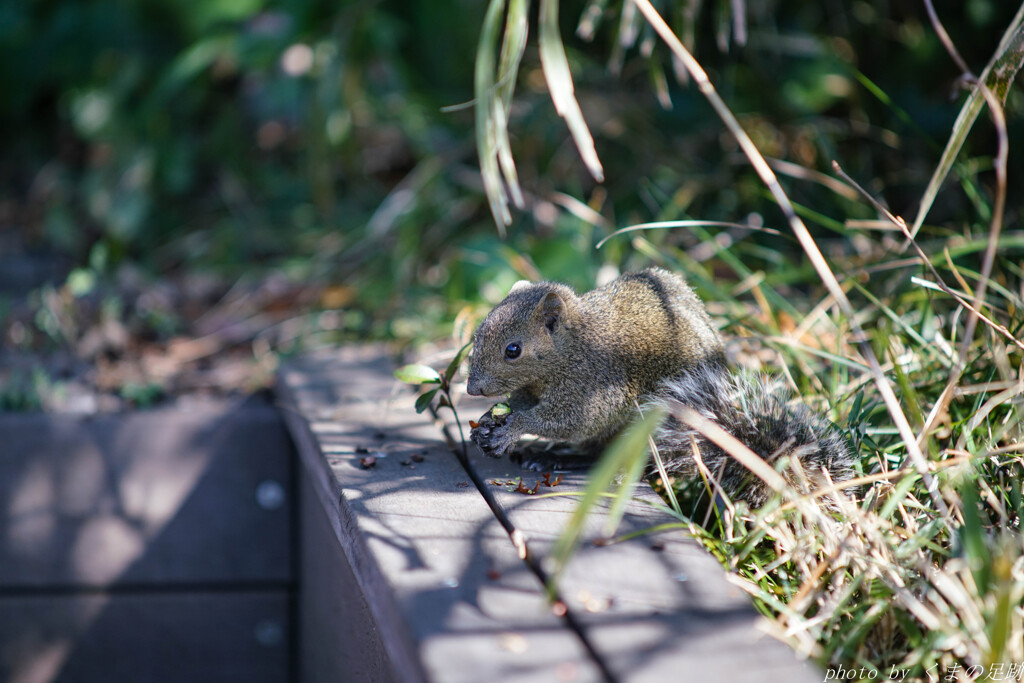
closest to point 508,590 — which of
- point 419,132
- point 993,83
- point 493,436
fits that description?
point 493,436

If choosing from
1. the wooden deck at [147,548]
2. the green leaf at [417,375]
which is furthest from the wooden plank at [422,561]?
the wooden deck at [147,548]

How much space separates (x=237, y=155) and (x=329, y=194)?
4.03ft

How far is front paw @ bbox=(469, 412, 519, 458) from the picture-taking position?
1.79 m

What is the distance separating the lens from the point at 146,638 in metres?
2.60

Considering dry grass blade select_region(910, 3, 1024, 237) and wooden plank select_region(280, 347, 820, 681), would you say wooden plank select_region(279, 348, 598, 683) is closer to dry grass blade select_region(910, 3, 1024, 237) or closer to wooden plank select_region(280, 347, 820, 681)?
wooden plank select_region(280, 347, 820, 681)

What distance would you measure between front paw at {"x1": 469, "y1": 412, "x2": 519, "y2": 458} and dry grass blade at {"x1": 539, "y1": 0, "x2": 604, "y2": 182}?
573 mm

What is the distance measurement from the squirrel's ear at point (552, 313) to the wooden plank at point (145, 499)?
1.18 metres

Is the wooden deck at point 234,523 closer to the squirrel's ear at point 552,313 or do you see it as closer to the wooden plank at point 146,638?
the wooden plank at point 146,638

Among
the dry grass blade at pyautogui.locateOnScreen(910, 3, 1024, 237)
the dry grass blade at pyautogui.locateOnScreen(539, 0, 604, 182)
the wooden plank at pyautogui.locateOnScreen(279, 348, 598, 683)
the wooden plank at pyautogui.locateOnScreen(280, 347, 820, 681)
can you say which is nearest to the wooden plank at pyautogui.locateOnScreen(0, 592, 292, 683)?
the wooden plank at pyautogui.locateOnScreen(279, 348, 598, 683)

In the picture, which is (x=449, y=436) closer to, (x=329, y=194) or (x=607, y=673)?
(x=607, y=673)

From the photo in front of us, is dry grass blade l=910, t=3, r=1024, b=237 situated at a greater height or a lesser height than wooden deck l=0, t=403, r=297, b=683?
greater

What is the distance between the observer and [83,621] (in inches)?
102

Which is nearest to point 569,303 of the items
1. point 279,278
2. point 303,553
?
point 303,553

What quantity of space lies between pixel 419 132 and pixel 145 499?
292 cm
